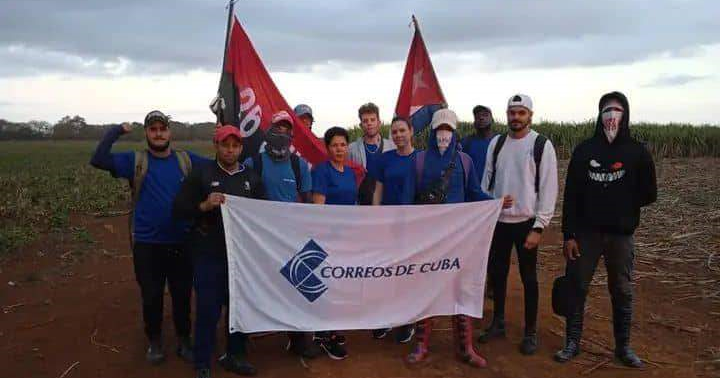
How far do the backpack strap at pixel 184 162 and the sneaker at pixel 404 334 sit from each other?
8.33ft

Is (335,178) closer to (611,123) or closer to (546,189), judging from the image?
(546,189)

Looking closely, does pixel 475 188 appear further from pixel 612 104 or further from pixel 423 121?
pixel 423 121

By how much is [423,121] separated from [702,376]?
401 cm

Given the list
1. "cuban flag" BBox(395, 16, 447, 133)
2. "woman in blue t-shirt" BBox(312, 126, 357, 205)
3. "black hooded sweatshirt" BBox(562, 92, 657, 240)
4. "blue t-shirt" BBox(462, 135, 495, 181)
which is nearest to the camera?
"black hooded sweatshirt" BBox(562, 92, 657, 240)

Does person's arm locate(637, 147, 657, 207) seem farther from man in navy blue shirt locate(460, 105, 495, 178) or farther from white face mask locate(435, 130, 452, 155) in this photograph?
man in navy blue shirt locate(460, 105, 495, 178)

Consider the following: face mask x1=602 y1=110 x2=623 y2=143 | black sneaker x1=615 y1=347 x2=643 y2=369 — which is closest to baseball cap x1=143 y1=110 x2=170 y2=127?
face mask x1=602 y1=110 x2=623 y2=143

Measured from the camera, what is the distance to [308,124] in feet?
22.0

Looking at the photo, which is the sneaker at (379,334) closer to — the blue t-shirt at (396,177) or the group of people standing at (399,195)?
the group of people standing at (399,195)

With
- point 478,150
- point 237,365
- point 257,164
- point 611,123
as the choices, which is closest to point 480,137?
point 478,150

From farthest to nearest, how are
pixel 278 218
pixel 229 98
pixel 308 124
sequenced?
pixel 308 124
pixel 229 98
pixel 278 218

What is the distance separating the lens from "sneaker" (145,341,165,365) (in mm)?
5004

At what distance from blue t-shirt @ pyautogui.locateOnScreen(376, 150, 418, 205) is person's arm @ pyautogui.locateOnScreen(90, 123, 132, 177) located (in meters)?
2.24

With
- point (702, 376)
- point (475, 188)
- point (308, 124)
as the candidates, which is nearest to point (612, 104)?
point (475, 188)

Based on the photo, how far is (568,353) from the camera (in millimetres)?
4984
